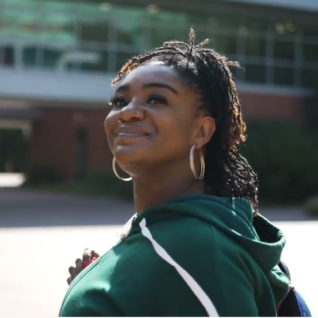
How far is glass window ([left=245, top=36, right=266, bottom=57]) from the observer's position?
2291 centimetres

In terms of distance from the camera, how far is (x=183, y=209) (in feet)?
4.66

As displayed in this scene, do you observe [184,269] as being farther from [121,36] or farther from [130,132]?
[121,36]

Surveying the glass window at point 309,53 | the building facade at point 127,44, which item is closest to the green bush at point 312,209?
the building facade at point 127,44

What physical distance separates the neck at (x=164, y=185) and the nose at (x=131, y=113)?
0.15 metres

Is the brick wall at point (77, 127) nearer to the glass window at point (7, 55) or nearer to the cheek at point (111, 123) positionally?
the glass window at point (7, 55)

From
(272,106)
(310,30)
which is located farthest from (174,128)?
(310,30)

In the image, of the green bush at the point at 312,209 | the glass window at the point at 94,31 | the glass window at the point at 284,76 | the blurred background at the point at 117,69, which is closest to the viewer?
the green bush at the point at 312,209

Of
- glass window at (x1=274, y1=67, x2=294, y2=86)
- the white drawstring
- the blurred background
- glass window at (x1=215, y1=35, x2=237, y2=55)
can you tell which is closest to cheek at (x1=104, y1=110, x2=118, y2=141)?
the white drawstring

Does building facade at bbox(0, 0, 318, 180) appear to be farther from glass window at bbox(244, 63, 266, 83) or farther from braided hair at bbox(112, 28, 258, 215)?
braided hair at bbox(112, 28, 258, 215)

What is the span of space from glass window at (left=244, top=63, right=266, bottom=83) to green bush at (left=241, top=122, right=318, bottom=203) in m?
4.06

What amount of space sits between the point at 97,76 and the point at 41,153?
34.5ft

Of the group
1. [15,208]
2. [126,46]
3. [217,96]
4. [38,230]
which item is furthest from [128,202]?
[217,96]

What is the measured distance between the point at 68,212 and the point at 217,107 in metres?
14.3

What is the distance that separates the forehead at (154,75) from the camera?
1575 mm
